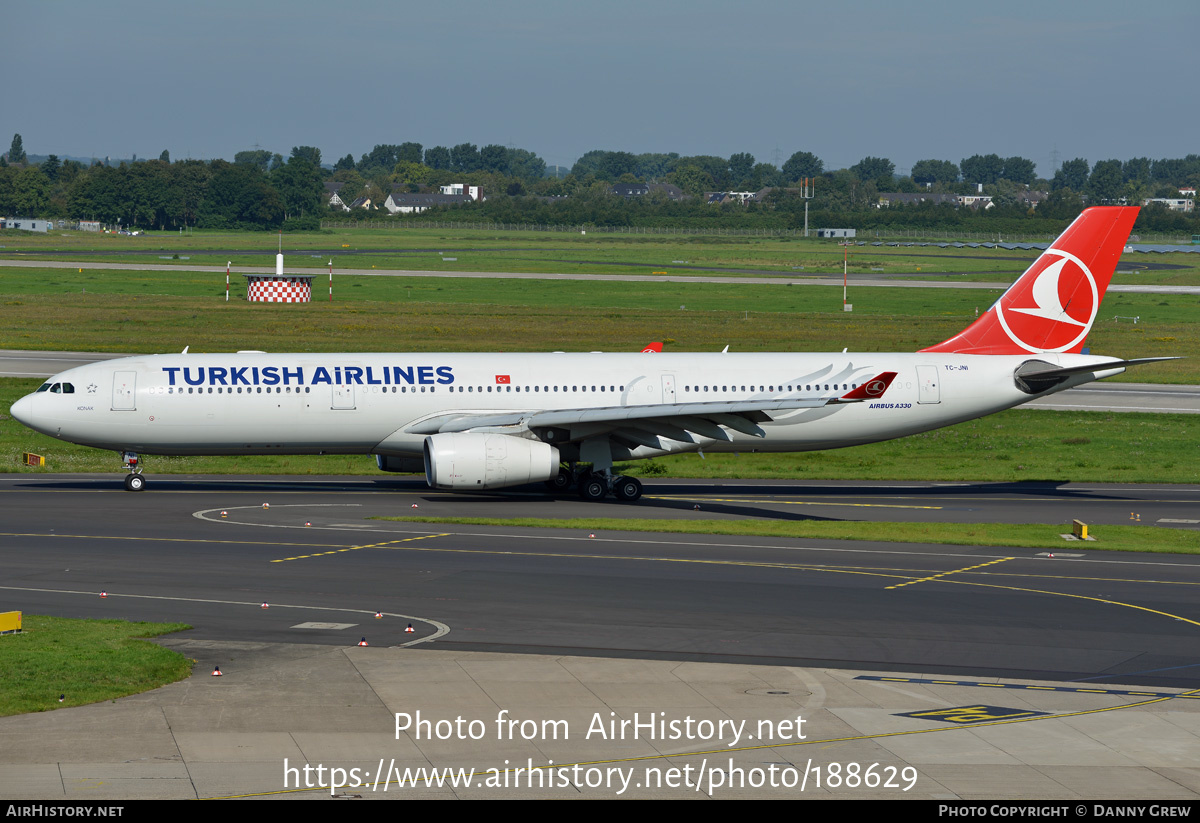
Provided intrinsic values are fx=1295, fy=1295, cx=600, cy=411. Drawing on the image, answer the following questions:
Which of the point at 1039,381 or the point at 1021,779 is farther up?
the point at 1039,381

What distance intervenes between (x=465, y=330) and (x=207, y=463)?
1642 inches

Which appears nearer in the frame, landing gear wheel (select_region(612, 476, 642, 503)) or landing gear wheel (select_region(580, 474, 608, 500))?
landing gear wheel (select_region(612, 476, 642, 503))

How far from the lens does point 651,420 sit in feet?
135

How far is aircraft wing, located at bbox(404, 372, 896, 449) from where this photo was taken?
40688 mm

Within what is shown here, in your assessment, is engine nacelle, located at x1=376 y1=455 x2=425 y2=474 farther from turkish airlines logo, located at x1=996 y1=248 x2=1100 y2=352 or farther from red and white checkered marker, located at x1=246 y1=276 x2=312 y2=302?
red and white checkered marker, located at x1=246 y1=276 x2=312 y2=302

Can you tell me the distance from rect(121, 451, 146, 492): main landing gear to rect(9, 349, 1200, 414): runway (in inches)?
1065

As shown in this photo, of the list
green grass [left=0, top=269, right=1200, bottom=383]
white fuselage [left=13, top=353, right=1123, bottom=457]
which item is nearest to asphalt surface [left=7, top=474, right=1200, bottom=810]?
white fuselage [left=13, top=353, right=1123, bottom=457]

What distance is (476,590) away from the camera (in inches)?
1161

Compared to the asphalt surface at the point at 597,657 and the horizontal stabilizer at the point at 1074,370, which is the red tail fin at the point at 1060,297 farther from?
the asphalt surface at the point at 597,657

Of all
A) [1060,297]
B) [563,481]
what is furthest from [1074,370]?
[563,481]

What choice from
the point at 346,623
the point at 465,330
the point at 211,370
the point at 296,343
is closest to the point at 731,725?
the point at 346,623

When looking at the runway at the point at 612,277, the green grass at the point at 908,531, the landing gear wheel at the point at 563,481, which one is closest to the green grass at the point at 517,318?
the runway at the point at 612,277

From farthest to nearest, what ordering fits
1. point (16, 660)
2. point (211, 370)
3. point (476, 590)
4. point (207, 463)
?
point (207, 463), point (211, 370), point (476, 590), point (16, 660)

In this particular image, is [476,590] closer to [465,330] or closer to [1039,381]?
[1039,381]
